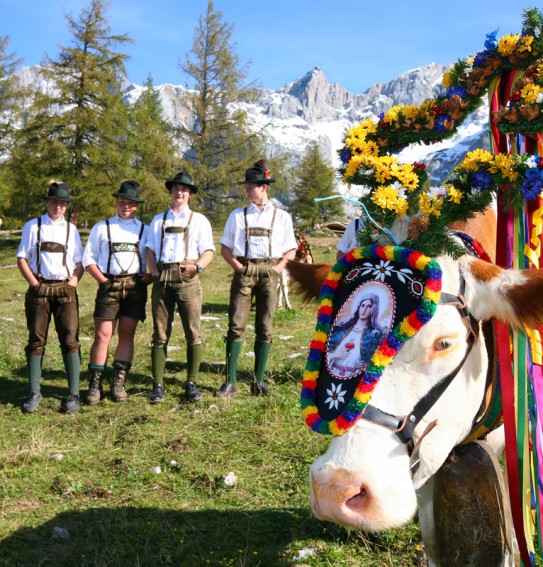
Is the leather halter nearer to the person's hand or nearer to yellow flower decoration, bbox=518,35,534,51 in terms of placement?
yellow flower decoration, bbox=518,35,534,51

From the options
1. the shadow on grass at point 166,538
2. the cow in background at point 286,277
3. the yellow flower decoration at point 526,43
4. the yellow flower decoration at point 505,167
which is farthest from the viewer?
the cow in background at point 286,277

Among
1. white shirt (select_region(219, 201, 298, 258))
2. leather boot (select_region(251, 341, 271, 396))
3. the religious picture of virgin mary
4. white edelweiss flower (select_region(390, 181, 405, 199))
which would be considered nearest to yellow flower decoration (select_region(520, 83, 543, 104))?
white edelweiss flower (select_region(390, 181, 405, 199))

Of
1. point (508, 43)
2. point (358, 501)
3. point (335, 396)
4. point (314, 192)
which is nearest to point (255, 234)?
point (508, 43)

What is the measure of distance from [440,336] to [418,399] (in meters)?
0.26

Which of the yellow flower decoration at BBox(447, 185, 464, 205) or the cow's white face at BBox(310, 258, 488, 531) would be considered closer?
the cow's white face at BBox(310, 258, 488, 531)

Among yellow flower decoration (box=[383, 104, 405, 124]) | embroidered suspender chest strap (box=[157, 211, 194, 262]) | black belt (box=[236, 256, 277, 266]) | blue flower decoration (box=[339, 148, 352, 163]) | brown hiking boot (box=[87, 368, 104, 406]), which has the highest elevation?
yellow flower decoration (box=[383, 104, 405, 124])

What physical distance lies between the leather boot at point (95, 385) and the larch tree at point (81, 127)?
19.3m

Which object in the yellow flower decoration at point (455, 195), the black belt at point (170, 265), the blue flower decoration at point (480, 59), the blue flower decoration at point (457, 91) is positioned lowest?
the black belt at point (170, 265)

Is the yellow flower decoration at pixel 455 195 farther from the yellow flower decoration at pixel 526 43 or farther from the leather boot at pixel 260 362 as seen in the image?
the leather boot at pixel 260 362

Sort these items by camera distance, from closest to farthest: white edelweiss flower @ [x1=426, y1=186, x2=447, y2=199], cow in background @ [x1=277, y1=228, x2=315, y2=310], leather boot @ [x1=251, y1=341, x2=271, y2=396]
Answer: white edelweiss flower @ [x1=426, y1=186, x2=447, y2=199] → leather boot @ [x1=251, y1=341, x2=271, y2=396] → cow in background @ [x1=277, y1=228, x2=315, y2=310]

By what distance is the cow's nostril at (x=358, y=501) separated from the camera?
79.2 inches

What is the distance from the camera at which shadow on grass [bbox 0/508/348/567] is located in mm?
3486

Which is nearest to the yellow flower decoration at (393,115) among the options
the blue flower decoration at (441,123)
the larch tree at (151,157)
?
the blue flower decoration at (441,123)

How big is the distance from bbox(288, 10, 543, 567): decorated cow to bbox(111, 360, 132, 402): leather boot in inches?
153
